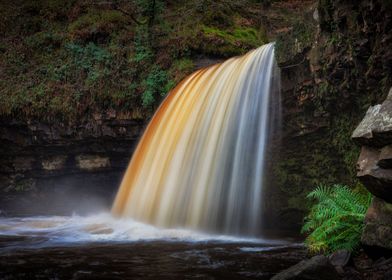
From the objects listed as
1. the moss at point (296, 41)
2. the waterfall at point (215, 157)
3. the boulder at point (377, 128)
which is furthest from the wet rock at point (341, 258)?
the moss at point (296, 41)

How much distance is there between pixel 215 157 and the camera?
800cm

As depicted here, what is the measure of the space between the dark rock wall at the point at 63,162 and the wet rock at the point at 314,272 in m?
7.60

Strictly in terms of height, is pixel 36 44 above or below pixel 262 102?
above

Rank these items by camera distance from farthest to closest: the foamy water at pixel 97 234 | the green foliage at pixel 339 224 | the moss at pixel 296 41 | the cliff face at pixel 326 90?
the moss at pixel 296 41 → the foamy water at pixel 97 234 → the cliff face at pixel 326 90 → the green foliage at pixel 339 224

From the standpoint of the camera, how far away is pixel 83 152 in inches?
448

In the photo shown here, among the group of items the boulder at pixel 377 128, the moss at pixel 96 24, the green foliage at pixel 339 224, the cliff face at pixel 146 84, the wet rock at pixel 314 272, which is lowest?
the wet rock at pixel 314 272

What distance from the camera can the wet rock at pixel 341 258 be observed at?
423 centimetres

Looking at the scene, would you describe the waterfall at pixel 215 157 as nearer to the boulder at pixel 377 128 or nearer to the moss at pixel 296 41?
the moss at pixel 296 41

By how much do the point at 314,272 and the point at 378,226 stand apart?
1.20m

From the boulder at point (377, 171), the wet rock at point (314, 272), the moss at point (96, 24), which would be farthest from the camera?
the moss at point (96, 24)

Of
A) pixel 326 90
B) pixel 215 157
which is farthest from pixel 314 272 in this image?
pixel 215 157

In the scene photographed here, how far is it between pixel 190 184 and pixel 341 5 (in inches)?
157

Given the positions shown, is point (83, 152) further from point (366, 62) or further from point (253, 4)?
point (253, 4)

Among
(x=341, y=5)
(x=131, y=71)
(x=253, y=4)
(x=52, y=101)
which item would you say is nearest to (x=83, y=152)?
(x=52, y=101)
